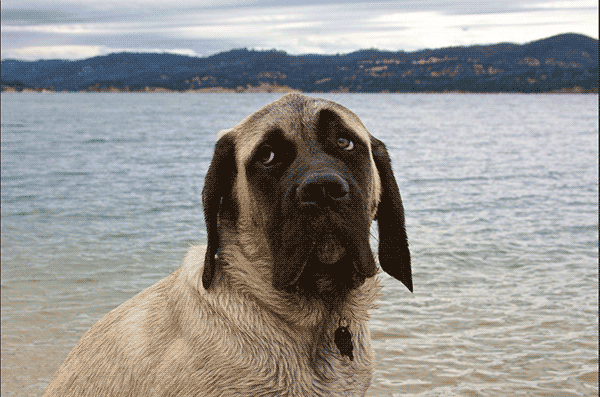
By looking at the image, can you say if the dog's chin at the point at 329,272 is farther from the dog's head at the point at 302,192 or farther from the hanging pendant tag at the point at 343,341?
the hanging pendant tag at the point at 343,341

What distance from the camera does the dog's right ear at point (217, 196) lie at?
305 cm

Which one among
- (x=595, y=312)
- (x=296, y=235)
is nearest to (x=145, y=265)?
(x=595, y=312)

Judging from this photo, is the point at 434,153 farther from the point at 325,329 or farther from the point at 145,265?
the point at 325,329

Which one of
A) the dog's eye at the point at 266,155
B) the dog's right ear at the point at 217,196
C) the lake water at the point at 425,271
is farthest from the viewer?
the lake water at the point at 425,271

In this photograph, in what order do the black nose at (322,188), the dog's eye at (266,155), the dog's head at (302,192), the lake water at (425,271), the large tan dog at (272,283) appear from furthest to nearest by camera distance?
the lake water at (425,271), the dog's eye at (266,155), the large tan dog at (272,283), the dog's head at (302,192), the black nose at (322,188)

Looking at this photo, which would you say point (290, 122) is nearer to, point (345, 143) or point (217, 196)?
point (345, 143)

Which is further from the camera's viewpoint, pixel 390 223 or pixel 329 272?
pixel 390 223

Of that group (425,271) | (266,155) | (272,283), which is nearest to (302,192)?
(266,155)

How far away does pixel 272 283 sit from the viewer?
300cm

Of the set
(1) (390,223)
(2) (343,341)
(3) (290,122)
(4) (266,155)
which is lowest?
(2) (343,341)

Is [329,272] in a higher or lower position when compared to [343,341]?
higher

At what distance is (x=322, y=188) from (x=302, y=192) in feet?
0.31

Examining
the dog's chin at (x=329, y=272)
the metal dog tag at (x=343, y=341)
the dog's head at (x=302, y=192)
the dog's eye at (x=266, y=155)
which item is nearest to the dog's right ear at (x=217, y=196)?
the dog's head at (x=302, y=192)

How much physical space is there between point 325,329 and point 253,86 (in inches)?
5245
